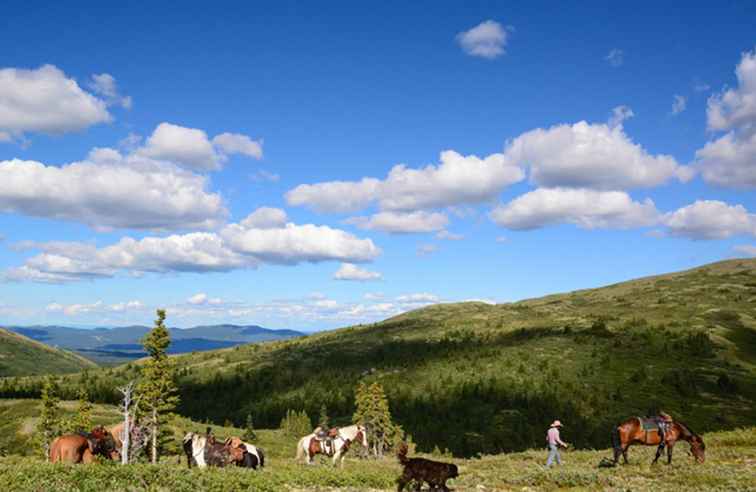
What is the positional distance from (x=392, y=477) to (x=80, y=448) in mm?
13195

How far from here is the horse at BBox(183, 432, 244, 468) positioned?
24.8m

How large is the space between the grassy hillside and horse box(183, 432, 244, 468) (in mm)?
65953

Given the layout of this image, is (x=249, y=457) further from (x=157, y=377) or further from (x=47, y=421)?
(x=47, y=421)

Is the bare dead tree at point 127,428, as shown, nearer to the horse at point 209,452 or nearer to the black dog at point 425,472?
the horse at point 209,452

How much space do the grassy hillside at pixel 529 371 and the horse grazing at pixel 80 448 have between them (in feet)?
231

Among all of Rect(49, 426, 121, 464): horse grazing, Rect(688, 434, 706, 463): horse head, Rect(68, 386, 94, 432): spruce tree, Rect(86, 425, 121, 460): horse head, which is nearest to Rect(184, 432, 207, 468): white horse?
Rect(86, 425, 121, 460): horse head

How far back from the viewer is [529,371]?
368 ft

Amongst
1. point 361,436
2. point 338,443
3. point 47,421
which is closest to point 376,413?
point 47,421

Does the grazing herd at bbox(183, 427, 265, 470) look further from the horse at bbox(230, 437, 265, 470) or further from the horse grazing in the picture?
the horse grazing

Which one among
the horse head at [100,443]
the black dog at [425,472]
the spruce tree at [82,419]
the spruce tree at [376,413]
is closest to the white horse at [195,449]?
the horse head at [100,443]

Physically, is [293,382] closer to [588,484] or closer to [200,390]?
[200,390]

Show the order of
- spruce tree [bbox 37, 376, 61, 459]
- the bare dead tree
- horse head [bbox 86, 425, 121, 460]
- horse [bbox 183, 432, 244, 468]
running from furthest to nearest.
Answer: spruce tree [bbox 37, 376, 61, 459] < the bare dead tree < horse [bbox 183, 432, 244, 468] < horse head [bbox 86, 425, 121, 460]

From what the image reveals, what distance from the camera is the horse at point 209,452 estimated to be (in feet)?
81.2

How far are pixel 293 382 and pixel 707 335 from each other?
10322cm
